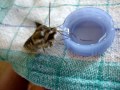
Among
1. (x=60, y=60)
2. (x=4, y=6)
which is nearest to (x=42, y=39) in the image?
(x=60, y=60)

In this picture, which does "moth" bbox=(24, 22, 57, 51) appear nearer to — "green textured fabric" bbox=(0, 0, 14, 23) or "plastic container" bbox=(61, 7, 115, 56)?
"plastic container" bbox=(61, 7, 115, 56)

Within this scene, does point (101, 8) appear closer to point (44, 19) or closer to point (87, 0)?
point (87, 0)

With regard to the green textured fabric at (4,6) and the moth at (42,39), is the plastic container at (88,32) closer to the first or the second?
the moth at (42,39)

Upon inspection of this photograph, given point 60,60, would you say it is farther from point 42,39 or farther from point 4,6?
point 4,6

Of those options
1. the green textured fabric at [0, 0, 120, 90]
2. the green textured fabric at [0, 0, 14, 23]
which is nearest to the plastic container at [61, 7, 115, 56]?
the green textured fabric at [0, 0, 120, 90]

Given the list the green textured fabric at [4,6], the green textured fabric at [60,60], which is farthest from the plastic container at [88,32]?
the green textured fabric at [4,6]
